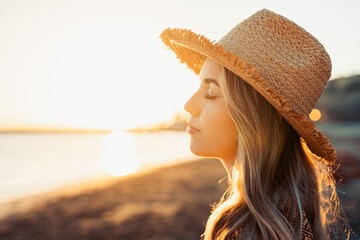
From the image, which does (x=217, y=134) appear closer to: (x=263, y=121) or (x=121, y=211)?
(x=263, y=121)

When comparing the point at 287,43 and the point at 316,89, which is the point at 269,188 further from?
the point at 287,43

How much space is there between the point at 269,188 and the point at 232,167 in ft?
1.00

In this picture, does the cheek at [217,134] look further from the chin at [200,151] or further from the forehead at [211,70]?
the forehead at [211,70]

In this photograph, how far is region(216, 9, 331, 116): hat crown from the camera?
156 cm

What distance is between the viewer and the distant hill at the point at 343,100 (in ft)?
48.5

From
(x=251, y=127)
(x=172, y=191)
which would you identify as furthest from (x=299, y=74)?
(x=172, y=191)

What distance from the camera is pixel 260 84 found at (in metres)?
1.46

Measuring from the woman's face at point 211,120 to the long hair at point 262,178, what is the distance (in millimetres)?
79

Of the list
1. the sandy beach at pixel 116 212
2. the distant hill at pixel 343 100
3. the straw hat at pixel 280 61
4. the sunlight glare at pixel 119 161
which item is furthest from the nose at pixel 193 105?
Answer: the sunlight glare at pixel 119 161

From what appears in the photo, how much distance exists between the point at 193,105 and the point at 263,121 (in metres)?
0.42

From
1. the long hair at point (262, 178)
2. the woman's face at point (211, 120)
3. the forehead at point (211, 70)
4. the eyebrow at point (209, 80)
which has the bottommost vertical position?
the long hair at point (262, 178)

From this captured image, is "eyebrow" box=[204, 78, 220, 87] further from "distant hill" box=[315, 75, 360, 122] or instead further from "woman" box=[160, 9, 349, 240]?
"distant hill" box=[315, 75, 360, 122]

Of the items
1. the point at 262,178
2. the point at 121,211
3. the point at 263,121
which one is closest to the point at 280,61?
the point at 263,121

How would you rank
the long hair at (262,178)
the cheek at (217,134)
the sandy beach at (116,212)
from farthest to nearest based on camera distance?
1. the sandy beach at (116,212)
2. the cheek at (217,134)
3. the long hair at (262,178)
